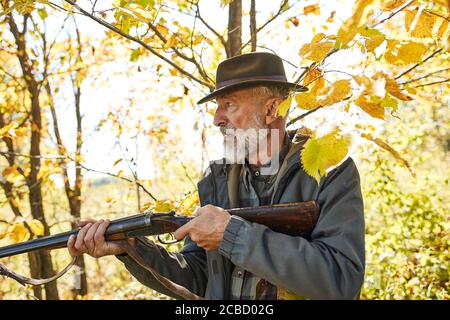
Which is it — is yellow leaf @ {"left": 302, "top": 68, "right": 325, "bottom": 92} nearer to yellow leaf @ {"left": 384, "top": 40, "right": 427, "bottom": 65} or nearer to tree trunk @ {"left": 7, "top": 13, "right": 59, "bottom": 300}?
yellow leaf @ {"left": 384, "top": 40, "right": 427, "bottom": 65}

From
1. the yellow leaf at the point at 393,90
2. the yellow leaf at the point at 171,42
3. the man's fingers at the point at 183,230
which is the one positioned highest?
the yellow leaf at the point at 171,42

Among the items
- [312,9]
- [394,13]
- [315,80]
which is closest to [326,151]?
[315,80]

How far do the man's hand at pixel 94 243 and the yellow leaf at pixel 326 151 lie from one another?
4.26ft

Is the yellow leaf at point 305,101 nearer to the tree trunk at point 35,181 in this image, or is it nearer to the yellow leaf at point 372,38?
the yellow leaf at point 372,38

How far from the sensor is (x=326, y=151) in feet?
5.72

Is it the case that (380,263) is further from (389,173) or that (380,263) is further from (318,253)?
(318,253)

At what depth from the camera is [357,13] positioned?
4.54 ft

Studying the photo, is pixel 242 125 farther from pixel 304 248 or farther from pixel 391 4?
pixel 391 4

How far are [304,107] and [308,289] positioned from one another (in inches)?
A: 32.3

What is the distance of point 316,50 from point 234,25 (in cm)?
209

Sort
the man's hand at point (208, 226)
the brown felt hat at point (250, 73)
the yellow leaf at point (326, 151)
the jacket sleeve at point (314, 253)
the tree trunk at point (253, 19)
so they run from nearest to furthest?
the yellow leaf at point (326, 151), the jacket sleeve at point (314, 253), the man's hand at point (208, 226), the brown felt hat at point (250, 73), the tree trunk at point (253, 19)

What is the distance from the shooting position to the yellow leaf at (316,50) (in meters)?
2.07

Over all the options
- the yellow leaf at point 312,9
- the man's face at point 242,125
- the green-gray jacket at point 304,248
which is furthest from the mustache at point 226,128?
the yellow leaf at point 312,9

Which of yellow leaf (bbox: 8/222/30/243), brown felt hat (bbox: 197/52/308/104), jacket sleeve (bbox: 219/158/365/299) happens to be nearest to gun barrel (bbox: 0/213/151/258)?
jacket sleeve (bbox: 219/158/365/299)
